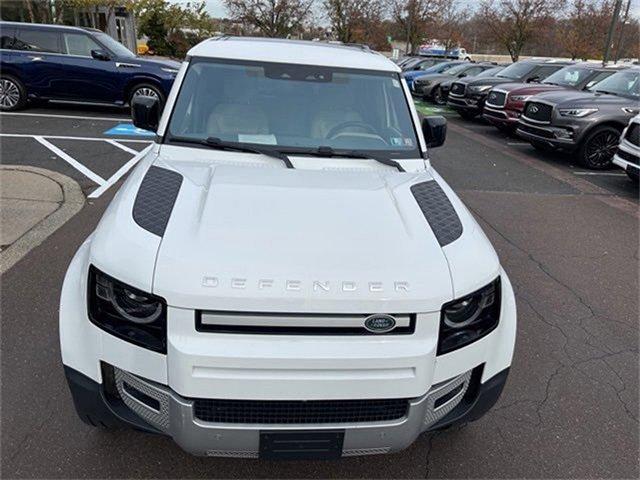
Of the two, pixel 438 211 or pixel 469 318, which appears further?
pixel 438 211

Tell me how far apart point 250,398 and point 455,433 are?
138 centimetres

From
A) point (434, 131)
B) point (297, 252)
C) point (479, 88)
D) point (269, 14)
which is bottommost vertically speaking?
point (297, 252)

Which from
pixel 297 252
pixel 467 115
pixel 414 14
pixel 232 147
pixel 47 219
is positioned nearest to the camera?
pixel 297 252

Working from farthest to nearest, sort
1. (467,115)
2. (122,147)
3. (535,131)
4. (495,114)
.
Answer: (467,115) → (495,114) → (535,131) → (122,147)

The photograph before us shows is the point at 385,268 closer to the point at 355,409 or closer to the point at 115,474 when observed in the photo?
the point at 355,409

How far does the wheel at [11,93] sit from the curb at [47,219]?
509 centimetres

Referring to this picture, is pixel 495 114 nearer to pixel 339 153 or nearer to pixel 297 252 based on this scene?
pixel 339 153

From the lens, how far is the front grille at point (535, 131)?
31.7 feet

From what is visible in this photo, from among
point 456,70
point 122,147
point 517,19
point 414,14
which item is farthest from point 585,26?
point 122,147

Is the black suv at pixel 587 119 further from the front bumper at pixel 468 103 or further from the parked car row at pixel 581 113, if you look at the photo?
the front bumper at pixel 468 103

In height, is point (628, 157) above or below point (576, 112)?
below

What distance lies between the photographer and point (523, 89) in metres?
11.7

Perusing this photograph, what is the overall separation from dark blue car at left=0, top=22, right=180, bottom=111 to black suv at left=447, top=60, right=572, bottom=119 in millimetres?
8342

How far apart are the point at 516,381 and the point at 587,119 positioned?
7.58 m
